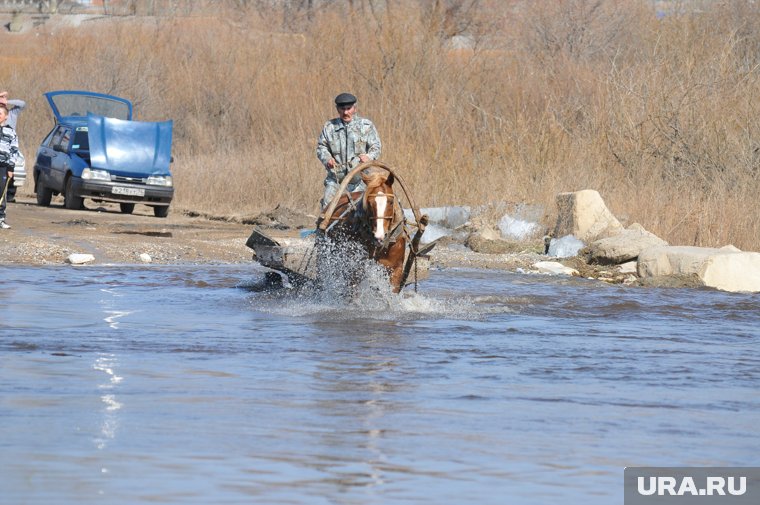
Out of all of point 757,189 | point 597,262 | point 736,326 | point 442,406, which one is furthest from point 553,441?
point 757,189

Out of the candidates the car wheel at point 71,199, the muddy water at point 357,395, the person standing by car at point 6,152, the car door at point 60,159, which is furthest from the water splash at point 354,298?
the car door at point 60,159

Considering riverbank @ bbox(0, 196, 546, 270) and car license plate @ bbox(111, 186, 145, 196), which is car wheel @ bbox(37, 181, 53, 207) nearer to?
riverbank @ bbox(0, 196, 546, 270)

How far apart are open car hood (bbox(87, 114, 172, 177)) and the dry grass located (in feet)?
5.41

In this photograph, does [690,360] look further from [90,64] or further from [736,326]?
[90,64]

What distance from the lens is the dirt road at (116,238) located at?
58.3 feet

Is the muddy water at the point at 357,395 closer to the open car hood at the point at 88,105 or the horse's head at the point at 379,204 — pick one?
the horse's head at the point at 379,204

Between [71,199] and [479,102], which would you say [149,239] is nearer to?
[71,199]

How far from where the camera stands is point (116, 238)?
64.4ft

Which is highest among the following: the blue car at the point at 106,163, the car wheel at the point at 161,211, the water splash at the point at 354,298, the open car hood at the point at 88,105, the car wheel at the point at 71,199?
the open car hood at the point at 88,105

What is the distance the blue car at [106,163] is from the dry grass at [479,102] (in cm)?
170

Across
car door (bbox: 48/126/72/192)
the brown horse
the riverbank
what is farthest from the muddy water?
car door (bbox: 48/126/72/192)

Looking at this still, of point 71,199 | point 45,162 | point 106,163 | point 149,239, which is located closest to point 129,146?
point 106,163

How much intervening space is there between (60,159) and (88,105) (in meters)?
2.25

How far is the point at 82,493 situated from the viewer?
596cm
